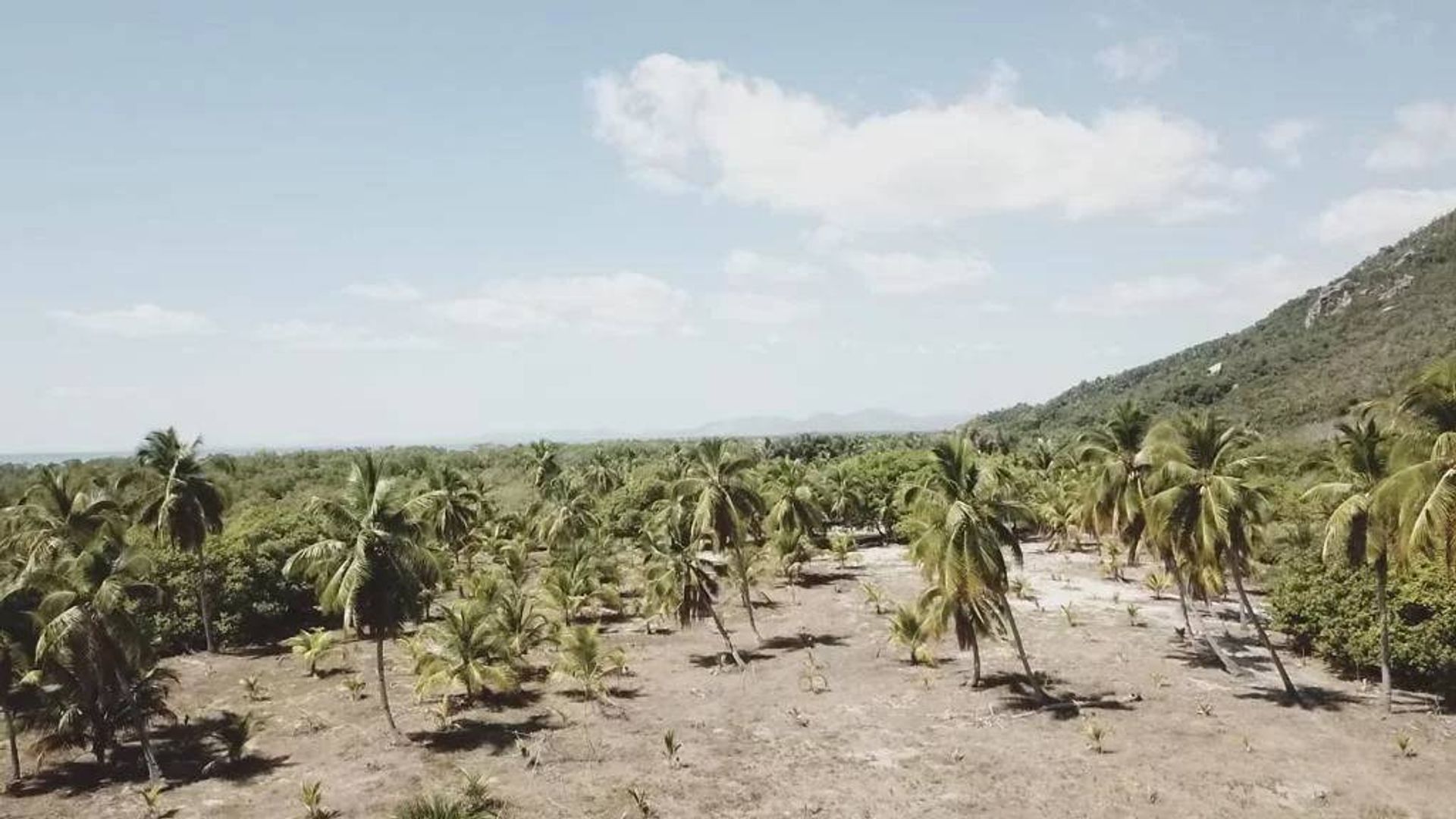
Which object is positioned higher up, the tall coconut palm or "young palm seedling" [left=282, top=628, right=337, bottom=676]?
the tall coconut palm

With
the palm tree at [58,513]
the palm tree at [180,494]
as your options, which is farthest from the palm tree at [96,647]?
the palm tree at [180,494]

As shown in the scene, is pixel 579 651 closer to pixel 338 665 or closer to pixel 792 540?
pixel 338 665

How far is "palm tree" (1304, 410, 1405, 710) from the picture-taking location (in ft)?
91.5

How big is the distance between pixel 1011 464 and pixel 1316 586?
55187 mm

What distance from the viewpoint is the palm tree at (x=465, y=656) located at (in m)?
36.1

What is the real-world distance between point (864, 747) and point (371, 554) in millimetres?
19392

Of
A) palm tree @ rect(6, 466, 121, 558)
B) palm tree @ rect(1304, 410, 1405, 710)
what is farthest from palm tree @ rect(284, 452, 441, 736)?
palm tree @ rect(1304, 410, 1405, 710)

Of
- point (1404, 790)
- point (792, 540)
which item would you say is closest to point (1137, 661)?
point (1404, 790)

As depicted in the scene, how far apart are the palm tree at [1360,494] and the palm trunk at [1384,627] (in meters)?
0.04

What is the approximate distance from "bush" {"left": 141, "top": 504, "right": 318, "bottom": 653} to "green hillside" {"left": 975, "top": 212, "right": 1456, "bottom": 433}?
103 m

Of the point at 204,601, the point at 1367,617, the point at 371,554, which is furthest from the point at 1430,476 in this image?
the point at 204,601

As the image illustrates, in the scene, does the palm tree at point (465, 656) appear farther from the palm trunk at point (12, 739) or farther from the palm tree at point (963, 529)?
the palm tree at point (963, 529)

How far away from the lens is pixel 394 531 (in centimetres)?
3069

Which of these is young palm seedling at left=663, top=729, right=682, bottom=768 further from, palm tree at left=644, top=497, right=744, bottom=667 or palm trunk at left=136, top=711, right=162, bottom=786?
palm trunk at left=136, top=711, right=162, bottom=786
